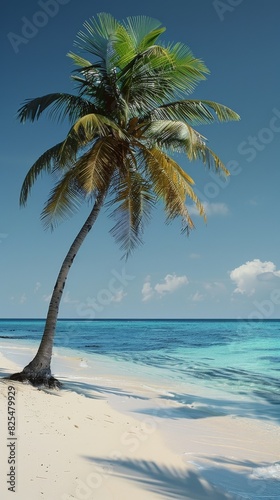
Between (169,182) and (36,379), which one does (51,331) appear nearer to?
(36,379)

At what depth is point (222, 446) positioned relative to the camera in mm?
7402

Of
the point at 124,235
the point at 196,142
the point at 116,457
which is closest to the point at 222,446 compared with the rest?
the point at 116,457

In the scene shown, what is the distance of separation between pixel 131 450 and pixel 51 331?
14.1 feet

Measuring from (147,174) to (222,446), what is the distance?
250 inches

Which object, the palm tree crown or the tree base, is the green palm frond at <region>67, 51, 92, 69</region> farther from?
the tree base

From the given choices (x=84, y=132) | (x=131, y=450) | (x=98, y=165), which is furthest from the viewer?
(x=84, y=132)

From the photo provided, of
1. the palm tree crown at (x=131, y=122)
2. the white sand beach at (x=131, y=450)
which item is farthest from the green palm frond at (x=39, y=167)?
the white sand beach at (x=131, y=450)

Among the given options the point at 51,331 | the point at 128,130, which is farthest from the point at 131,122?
the point at 51,331

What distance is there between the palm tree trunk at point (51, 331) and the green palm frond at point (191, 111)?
257cm

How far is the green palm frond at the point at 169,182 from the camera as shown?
10.8 metres

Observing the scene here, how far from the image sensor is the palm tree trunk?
9867mm

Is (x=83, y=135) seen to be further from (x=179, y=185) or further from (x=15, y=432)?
(x=15, y=432)

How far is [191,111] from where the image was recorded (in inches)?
460

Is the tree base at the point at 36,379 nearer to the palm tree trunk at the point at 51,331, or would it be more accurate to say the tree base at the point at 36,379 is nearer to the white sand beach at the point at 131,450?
the palm tree trunk at the point at 51,331
